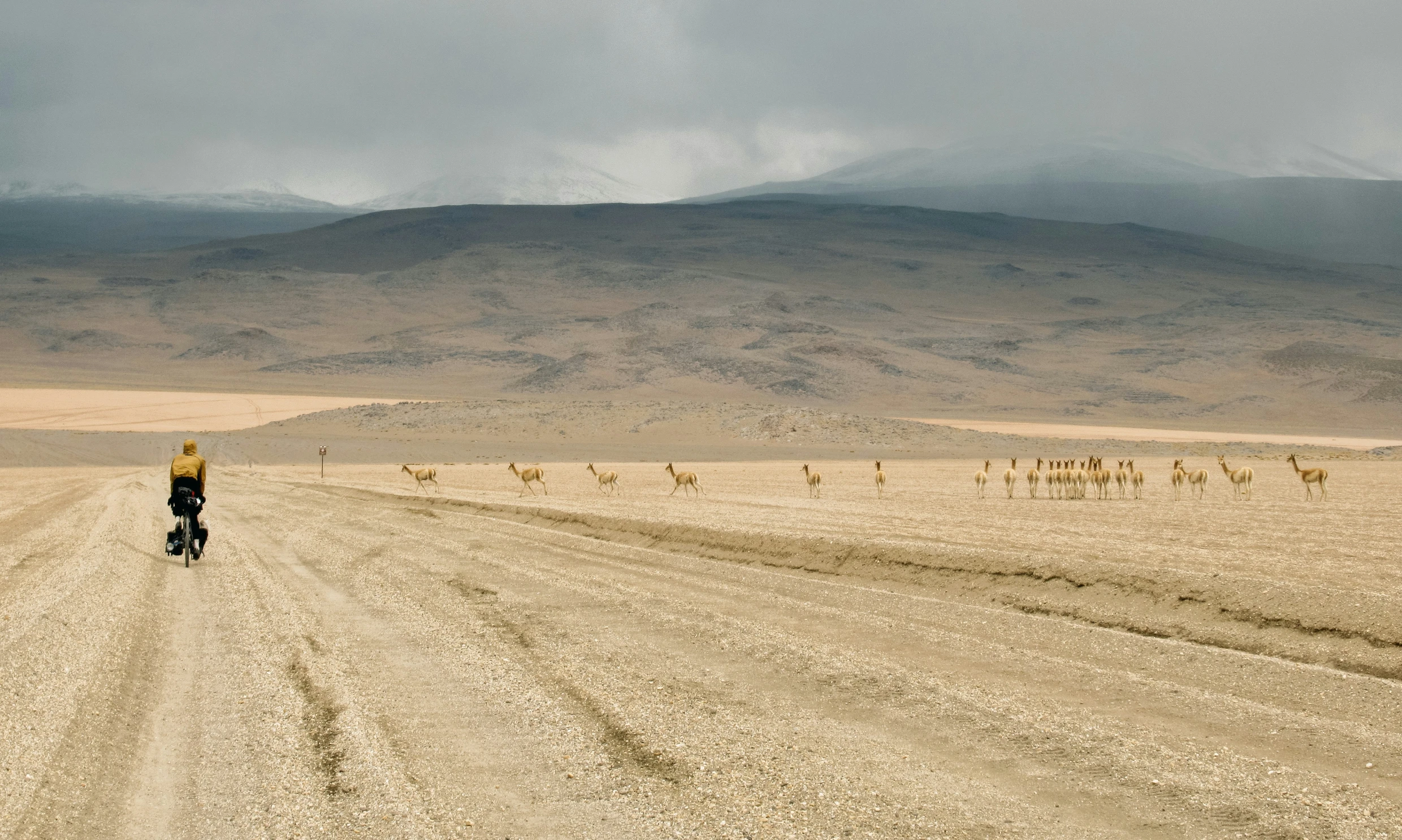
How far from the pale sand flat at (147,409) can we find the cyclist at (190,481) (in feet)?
180

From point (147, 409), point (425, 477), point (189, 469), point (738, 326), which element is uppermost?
point (738, 326)

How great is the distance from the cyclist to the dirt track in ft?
2.21

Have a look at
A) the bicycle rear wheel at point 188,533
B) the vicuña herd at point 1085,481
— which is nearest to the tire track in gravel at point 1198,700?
the bicycle rear wheel at point 188,533

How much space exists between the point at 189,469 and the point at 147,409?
71939 mm

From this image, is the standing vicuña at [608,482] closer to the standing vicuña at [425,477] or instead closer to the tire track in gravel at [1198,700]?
the standing vicuña at [425,477]

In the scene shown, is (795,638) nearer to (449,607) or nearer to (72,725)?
(449,607)

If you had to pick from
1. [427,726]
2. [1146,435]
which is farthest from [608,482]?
[1146,435]

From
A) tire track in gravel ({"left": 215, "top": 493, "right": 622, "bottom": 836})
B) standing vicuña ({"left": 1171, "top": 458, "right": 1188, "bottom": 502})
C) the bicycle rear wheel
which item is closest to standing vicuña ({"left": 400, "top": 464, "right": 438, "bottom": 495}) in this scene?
the bicycle rear wheel

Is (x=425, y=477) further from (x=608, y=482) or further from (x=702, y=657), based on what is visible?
(x=702, y=657)

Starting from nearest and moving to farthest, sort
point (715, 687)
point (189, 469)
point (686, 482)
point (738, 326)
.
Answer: point (715, 687), point (189, 469), point (686, 482), point (738, 326)

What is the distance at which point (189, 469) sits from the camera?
56.0 ft

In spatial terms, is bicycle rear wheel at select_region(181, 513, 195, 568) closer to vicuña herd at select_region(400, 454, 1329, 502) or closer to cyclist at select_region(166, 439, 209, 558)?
cyclist at select_region(166, 439, 209, 558)

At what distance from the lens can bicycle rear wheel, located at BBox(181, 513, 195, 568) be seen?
57.4ft

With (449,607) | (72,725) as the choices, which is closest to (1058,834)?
(72,725)
